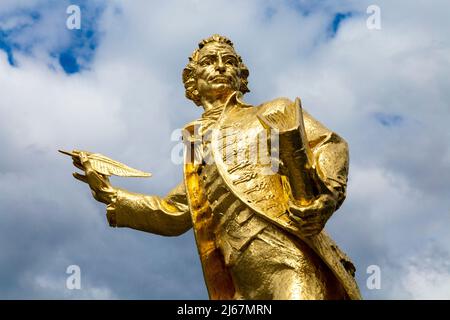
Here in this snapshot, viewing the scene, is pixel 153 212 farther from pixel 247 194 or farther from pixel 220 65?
pixel 220 65

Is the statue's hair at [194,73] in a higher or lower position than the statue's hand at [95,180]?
higher

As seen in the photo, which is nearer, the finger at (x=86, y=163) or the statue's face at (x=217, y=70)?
the statue's face at (x=217, y=70)

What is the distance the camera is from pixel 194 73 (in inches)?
394

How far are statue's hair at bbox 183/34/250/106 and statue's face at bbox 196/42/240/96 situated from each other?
0.08 meters

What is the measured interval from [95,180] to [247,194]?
6.37 feet

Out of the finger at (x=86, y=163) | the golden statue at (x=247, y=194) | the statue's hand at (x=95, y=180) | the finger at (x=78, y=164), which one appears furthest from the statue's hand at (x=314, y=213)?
the finger at (x=78, y=164)

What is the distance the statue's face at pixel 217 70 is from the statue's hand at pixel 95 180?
1.29 metres

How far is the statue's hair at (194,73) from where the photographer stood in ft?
32.7

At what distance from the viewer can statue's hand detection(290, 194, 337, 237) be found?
7996 millimetres

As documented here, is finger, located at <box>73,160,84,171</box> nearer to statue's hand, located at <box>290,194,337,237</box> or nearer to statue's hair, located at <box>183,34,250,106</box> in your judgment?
statue's hair, located at <box>183,34,250,106</box>

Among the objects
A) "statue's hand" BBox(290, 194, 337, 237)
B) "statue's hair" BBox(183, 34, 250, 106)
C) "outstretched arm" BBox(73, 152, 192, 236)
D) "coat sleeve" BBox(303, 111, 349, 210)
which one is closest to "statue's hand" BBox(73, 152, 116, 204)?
"outstretched arm" BBox(73, 152, 192, 236)

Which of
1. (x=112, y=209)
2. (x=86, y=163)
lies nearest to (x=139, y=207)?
(x=112, y=209)

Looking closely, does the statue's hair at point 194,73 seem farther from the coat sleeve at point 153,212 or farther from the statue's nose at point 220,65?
the coat sleeve at point 153,212

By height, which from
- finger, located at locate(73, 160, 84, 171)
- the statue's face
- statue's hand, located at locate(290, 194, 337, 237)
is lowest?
statue's hand, located at locate(290, 194, 337, 237)
